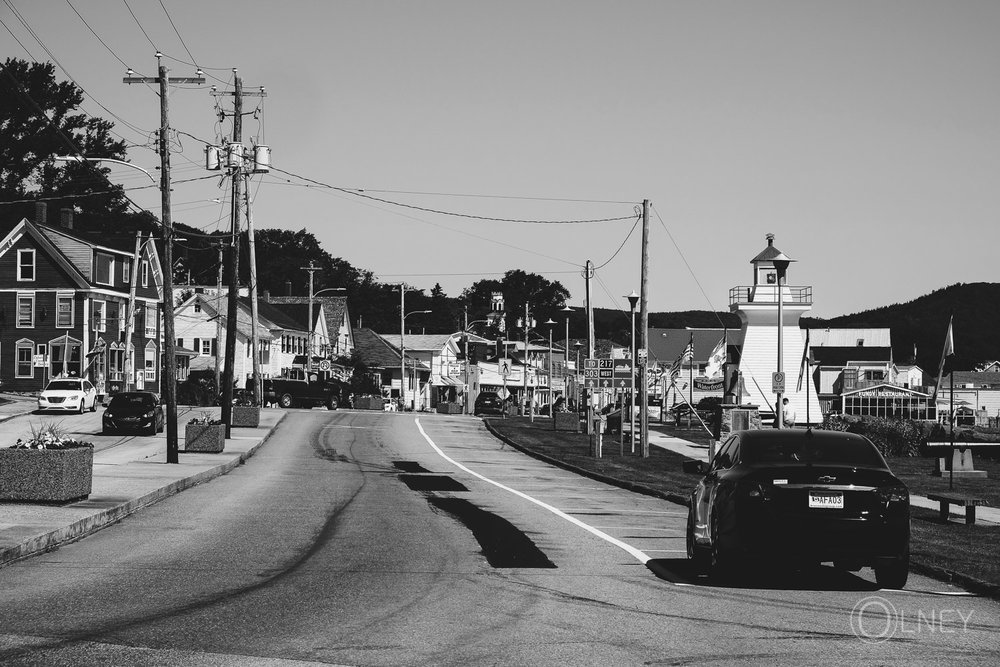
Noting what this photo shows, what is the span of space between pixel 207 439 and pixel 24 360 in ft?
140

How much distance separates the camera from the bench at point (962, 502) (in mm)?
18484

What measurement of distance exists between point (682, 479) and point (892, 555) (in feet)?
62.2

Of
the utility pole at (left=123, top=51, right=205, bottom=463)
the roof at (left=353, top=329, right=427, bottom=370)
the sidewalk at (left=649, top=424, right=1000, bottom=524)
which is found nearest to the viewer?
the sidewalk at (left=649, top=424, right=1000, bottom=524)

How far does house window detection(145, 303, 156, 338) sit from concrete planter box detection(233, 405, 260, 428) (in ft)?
111

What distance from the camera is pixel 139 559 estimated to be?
13.5 metres

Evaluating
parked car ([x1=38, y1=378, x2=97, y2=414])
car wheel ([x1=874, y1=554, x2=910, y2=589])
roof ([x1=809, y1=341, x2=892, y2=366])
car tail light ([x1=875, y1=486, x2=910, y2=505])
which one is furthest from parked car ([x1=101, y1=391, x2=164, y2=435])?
roof ([x1=809, y1=341, x2=892, y2=366])

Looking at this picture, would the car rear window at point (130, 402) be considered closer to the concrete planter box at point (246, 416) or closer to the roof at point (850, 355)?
the concrete planter box at point (246, 416)

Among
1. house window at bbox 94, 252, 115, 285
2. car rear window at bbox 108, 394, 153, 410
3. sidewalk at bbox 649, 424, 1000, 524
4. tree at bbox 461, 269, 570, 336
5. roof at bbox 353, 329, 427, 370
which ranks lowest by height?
sidewalk at bbox 649, 424, 1000, 524

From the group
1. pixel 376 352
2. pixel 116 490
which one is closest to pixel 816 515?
pixel 116 490

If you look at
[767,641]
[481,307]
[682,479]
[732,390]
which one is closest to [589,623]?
[767,641]

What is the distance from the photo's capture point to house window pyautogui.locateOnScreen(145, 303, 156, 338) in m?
82.9

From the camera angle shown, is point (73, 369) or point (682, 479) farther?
point (73, 369)

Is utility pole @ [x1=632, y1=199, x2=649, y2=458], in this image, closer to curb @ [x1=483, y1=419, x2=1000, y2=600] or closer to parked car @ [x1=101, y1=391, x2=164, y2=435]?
curb @ [x1=483, y1=419, x2=1000, y2=600]

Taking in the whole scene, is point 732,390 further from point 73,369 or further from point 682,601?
point 682,601
